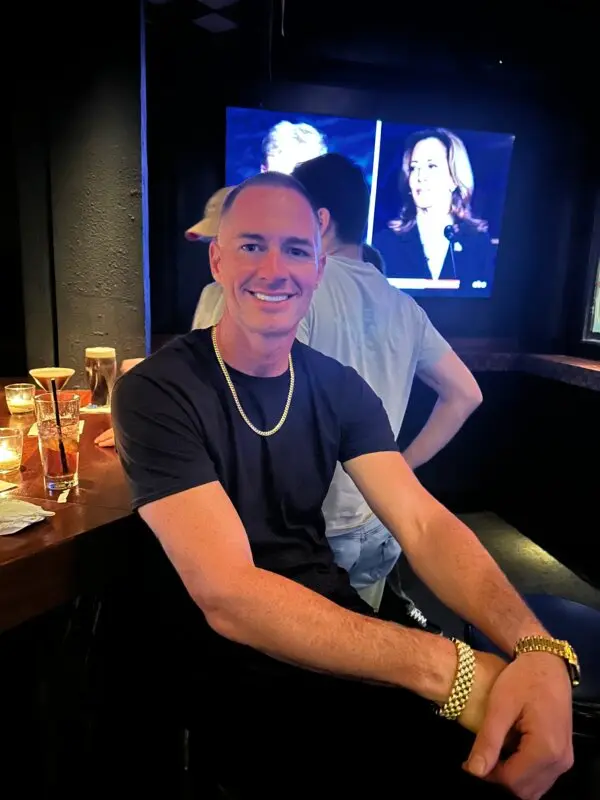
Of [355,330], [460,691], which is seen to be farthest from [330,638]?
[355,330]

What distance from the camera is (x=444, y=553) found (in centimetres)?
119

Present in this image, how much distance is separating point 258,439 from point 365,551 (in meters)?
0.74

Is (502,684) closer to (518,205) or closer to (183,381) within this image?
(183,381)

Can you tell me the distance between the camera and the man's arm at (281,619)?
92 cm

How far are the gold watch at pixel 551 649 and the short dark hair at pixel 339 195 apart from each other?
1158 mm

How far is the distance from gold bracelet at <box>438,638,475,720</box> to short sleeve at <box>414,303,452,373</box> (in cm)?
111

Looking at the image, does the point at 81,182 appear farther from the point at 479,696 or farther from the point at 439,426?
the point at 479,696

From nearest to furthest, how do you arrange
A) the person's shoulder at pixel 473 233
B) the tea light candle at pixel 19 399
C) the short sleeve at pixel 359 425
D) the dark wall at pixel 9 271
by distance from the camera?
the short sleeve at pixel 359 425 < the tea light candle at pixel 19 399 < the dark wall at pixel 9 271 < the person's shoulder at pixel 473 233

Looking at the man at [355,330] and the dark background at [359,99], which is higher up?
the dark background at [359,99]

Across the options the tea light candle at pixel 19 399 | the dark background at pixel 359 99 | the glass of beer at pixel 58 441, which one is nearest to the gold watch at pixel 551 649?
the glass of beer at pixel 58 441

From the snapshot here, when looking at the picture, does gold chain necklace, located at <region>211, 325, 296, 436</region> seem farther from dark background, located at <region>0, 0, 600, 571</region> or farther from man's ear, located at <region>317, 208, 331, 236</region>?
dark background, located at <region>0, 0, 600, 571</region>

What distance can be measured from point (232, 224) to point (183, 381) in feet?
1.07

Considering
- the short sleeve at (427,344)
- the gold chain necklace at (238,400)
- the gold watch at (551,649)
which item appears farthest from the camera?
the short sleeve at (427,344)

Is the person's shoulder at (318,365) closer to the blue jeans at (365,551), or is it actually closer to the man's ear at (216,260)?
the man's ear at (216,260)
